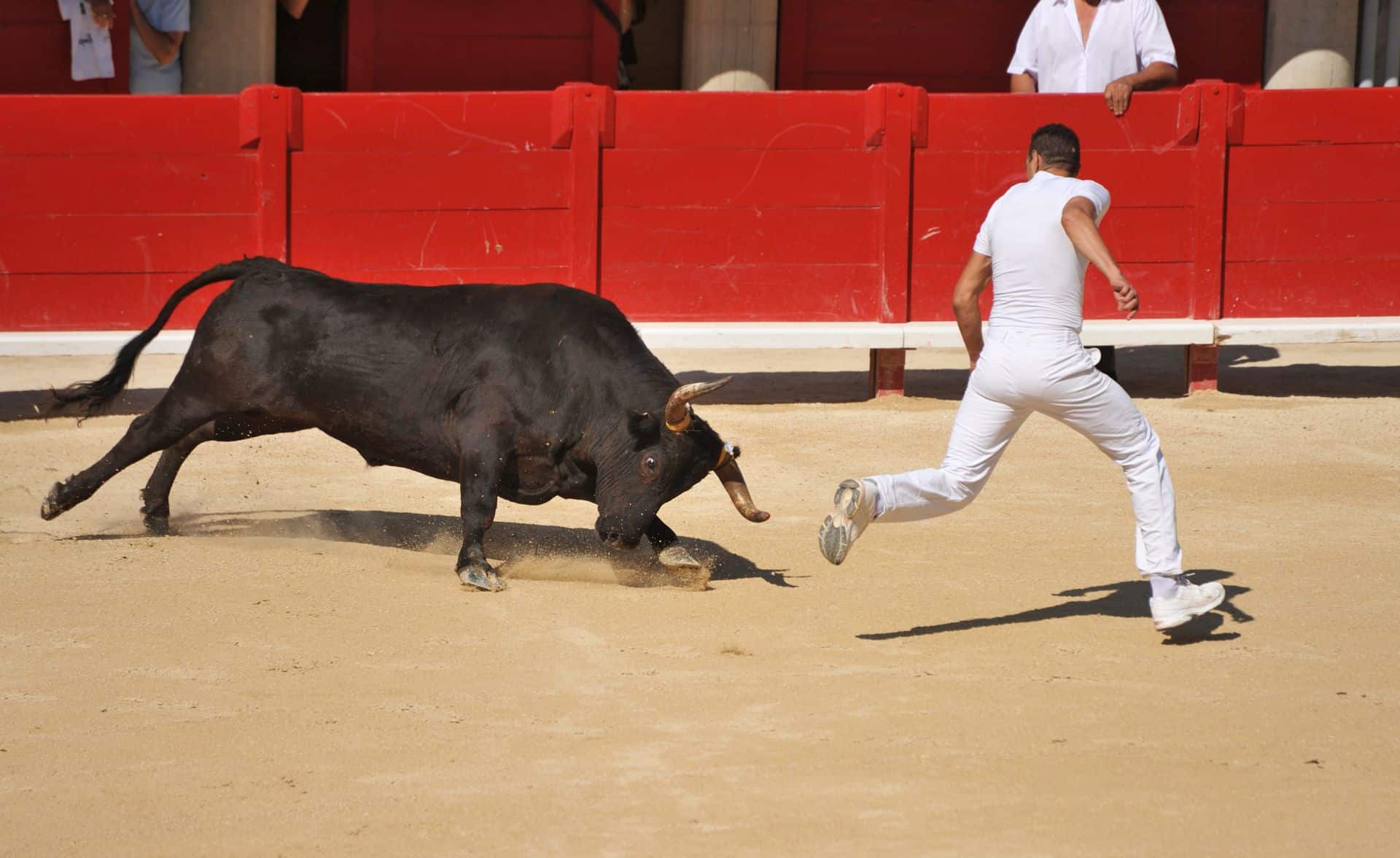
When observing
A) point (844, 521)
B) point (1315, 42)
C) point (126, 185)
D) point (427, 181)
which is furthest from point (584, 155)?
point (1315, 42)

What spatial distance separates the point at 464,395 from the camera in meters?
5.25

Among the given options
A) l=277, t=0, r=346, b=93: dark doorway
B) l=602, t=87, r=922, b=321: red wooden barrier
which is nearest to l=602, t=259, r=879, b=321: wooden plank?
l=602, t=87, r=922, b=321: red wooden barrier

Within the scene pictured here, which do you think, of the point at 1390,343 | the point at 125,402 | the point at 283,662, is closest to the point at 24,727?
the point at 283,662

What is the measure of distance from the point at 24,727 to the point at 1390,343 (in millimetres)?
8428

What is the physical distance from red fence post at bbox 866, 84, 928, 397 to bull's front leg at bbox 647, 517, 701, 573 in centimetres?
336

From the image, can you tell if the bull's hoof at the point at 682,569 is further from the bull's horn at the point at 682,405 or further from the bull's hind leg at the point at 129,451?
the bull's hind leg at the point at 129,451

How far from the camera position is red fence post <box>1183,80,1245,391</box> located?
859 centimetres

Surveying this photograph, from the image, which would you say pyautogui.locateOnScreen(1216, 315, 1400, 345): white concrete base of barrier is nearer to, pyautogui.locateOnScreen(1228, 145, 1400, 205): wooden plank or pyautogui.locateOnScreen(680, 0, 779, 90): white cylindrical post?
pyautogui.locateOnScreen(1228, 145, 1400, 205): wooden plank

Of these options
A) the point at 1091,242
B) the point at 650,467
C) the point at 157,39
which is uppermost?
the point at 157,39

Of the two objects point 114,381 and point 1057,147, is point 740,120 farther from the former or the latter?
point 1057,147

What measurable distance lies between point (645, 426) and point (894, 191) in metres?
3.78

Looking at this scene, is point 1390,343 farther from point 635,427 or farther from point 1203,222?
point 635,427

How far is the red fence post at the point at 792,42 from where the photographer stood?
406 inches

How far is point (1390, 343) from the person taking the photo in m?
10.4
